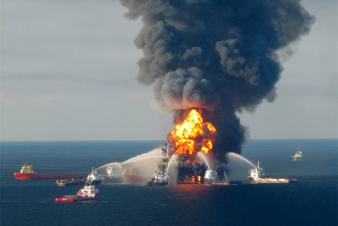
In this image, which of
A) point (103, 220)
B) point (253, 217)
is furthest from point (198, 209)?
point (103, 220)

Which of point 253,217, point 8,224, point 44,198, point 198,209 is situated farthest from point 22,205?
point 253,217

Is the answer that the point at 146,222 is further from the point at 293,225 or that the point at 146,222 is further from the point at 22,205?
the point at 22,205

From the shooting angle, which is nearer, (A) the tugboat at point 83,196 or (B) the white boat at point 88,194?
(A) the tugboat at point 83,196

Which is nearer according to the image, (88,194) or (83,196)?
(83,196)

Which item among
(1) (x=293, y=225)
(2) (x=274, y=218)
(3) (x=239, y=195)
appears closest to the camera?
(1) (x=293, y=225)

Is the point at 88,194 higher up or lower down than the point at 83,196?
higher up

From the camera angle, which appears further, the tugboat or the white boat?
the white boat

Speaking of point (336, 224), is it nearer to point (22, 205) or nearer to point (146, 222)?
point (146, 222)

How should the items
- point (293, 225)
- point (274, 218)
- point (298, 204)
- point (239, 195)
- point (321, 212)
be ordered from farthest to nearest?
1. point (239, 195)
2. point (298, 204)
3. point (321, 212)
4. point (274, 218)
5. point (293, 225)

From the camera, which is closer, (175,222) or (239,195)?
(175,222)
